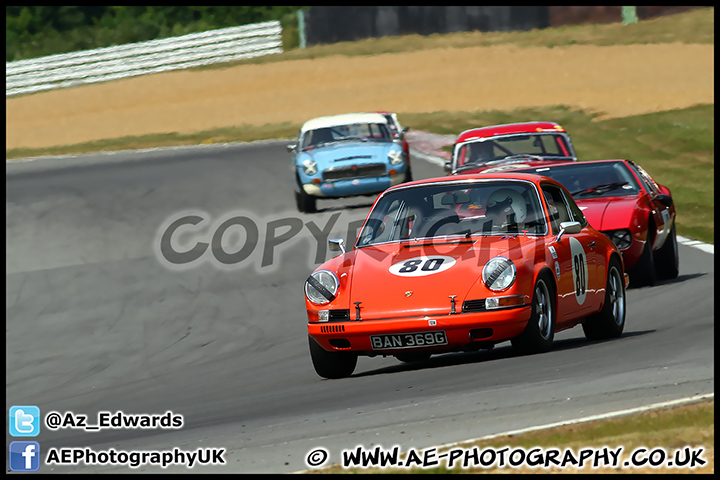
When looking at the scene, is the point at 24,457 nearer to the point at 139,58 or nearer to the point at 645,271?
the point at 645,271

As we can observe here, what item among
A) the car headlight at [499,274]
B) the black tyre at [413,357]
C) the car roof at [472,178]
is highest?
the car roof at [472,178]

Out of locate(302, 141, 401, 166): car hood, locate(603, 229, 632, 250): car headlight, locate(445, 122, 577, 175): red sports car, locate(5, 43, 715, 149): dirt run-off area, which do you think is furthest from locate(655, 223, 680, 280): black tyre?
locate(5, 43, 715, 149): dirt run-off area

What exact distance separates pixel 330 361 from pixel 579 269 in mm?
2078

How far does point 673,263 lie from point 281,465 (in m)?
8.34

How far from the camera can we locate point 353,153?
741 inches

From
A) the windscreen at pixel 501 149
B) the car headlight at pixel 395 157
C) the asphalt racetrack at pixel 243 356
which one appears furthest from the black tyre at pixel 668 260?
the car headlight at pixel 395 157

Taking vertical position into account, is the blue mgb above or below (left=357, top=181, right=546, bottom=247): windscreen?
below

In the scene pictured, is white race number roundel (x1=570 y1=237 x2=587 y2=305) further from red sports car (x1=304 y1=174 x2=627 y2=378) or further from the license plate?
the license plate

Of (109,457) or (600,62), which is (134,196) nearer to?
(109,457)

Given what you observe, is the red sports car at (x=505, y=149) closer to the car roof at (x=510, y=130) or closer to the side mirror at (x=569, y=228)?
the car roof at (x=510, y=130)

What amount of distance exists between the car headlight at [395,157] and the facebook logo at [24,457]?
12.2 m

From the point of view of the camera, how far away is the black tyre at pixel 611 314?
386 inches

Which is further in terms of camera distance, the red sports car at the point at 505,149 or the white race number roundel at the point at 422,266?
the red sports car at the point at 505,149

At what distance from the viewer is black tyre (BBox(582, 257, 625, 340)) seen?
9.80 m
